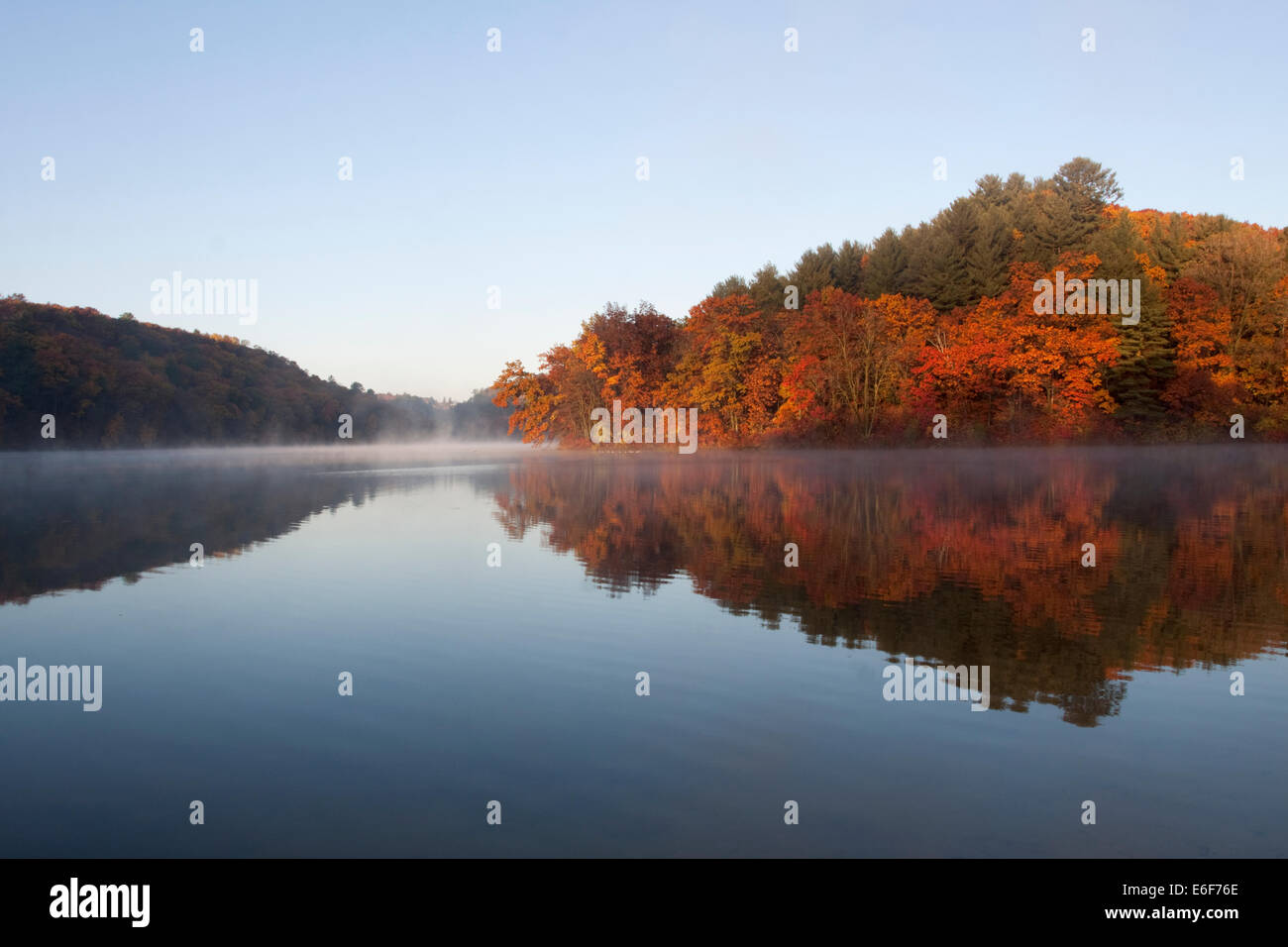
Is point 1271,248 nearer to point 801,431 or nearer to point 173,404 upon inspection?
point 801,431

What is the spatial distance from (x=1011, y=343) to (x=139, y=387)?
111203 mm

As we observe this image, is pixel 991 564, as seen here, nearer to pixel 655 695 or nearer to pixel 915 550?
pixel 915 550

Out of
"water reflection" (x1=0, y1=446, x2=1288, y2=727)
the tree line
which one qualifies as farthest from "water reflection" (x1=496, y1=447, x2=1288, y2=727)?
the tree line

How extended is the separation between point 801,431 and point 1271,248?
40.3 meters

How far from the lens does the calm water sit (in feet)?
17.1

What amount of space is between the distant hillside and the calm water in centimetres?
10353

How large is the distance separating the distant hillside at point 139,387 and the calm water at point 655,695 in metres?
104

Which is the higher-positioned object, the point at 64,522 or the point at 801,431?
the point at 801,431

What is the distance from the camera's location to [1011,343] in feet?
196

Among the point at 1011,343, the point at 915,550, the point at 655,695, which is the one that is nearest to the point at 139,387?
the point at 1011,343

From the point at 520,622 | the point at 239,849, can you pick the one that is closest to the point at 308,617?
the point at 520,622

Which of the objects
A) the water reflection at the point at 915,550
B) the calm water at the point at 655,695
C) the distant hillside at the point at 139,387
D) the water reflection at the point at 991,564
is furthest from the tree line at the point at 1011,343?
the distant hillside at the point at 139,387
